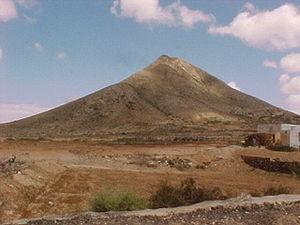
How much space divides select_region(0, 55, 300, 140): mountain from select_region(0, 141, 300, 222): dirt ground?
52734mm

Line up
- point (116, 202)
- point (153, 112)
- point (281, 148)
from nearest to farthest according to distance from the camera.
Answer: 1. point (116, 202)
2. point (281, 148)
3. point (153, 112)

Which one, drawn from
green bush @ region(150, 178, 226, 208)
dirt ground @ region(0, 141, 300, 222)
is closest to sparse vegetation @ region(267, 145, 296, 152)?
dirt ground @ region(0, 141, 300, 222)

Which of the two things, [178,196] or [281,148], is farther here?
[281,148]

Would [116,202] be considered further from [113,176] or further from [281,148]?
[281,148]

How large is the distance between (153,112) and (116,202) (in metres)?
105

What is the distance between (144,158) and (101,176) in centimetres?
1201

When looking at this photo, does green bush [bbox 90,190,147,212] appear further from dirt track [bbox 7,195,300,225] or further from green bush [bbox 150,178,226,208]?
dirt track [bbox 7,195,300,225]

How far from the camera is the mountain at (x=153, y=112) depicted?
110m

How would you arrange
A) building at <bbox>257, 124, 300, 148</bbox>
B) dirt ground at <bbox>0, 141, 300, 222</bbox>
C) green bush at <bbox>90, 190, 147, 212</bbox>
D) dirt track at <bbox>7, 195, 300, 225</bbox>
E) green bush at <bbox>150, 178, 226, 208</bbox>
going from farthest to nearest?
building at <bbox>257, 124, 300, 148</bbox> < dirt ground at <bbox>0, 141, 300, 222</bbox> < green bush at <bbox>150, 178, 226, 208</bbox> < green bush at <bbox>90, 190, 147, 212</bbox> < dirt track at <bbox>7, 195, 300, 225</bbox>

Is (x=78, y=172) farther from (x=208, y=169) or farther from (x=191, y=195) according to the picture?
(x=191, y=195)

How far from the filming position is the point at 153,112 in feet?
398

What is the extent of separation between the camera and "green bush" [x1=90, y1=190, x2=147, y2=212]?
15.9m

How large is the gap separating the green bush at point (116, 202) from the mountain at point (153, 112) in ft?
265

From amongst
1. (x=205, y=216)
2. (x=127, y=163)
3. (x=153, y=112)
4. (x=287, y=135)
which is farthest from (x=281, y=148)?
(x=153, y=112)
